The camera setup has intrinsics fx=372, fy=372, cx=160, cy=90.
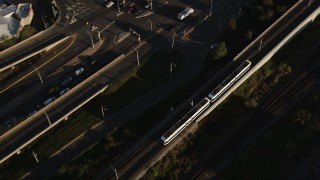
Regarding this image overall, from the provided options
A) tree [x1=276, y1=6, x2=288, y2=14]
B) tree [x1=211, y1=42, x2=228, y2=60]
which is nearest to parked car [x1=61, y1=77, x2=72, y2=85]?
tree [x1=211, y1=42, x2=228, y2=60]

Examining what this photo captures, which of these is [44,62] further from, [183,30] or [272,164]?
[272,164]

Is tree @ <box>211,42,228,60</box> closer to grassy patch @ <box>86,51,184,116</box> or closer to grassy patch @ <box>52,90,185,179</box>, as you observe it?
grassy patch @ <box>86,51,184,116</box>

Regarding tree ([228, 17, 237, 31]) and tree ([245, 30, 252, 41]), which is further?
tree ([228, 17, 237, 31])

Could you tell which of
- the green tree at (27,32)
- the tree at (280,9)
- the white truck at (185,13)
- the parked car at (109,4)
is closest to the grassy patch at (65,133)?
the green tree at (27,32)

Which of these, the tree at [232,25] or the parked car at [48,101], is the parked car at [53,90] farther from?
the tree at [232,25]

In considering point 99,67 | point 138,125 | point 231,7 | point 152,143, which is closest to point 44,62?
point 99,67

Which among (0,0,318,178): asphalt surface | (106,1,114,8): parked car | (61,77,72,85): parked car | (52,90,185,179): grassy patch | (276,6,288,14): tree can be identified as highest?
(276,6,288,14): tree
